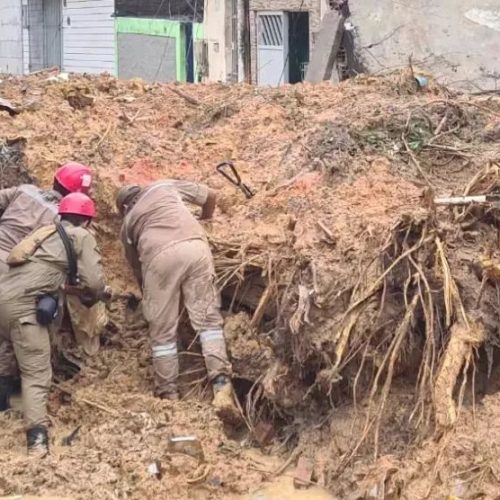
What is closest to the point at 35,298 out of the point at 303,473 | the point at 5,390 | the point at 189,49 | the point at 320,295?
the point at 5,390

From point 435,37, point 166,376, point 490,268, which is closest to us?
point 490,268

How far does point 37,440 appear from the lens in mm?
7125

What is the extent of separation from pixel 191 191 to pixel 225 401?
1.62 m

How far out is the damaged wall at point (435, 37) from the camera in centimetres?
1213

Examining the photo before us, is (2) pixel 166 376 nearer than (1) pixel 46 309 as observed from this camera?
No

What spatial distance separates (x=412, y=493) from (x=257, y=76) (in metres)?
14.6

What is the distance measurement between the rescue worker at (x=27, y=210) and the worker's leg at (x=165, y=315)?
833 millimetres

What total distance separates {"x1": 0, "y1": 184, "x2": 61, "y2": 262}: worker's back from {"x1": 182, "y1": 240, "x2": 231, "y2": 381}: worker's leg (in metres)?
1.07

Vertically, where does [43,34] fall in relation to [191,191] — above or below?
below

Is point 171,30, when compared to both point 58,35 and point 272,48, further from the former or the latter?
point 58,35

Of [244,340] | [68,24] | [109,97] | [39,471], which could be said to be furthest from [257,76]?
[39,471]

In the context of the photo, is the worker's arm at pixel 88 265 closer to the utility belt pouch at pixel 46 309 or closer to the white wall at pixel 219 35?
the utility belt pouch at pixel 46 309

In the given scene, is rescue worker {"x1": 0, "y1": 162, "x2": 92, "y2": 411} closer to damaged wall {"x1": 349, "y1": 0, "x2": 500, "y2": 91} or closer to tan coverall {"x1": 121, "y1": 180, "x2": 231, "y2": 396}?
tan coverall {"x1": 121, "y1": 180, "x2": 231, "y2": 396}

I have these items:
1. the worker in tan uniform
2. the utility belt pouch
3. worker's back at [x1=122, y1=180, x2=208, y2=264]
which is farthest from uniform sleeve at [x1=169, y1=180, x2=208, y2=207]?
the utility belt pouch
